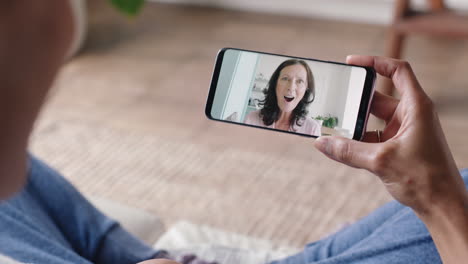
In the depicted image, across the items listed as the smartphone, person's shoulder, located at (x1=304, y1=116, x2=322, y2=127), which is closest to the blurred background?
the smartphone

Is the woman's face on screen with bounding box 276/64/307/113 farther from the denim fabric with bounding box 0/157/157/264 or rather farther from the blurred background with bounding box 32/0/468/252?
the blurred background with bounding box 32/0/468/252

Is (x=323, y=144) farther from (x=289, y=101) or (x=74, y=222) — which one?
(x=74, y=222)

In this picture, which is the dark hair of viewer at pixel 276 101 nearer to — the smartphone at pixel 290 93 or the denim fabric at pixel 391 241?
the smartphone at pixel 290 93

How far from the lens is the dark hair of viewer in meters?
0.91

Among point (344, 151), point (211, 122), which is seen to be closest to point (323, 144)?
point (344, 151)

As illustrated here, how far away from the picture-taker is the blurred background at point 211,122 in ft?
5.65

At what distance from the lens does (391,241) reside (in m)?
0.84

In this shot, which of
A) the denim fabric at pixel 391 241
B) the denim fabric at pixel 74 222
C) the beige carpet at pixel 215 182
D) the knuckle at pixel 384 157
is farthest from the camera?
the beige carpet at pixel 215 182

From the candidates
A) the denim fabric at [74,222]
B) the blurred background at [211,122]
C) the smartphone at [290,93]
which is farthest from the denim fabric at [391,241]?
the blurred background at [211,122]

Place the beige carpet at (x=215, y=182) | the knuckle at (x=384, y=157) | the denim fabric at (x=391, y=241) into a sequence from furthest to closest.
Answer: the beige carpet at (x=215, y=182)
the denim fabric at (x=391, y=241)
the knuckle at (x=384, y=157)

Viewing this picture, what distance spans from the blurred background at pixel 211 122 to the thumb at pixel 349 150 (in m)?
0.69

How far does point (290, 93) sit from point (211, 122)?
49.0 inches

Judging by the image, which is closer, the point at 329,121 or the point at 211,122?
the point at 329,121

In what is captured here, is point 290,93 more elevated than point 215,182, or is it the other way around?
point 290,93
